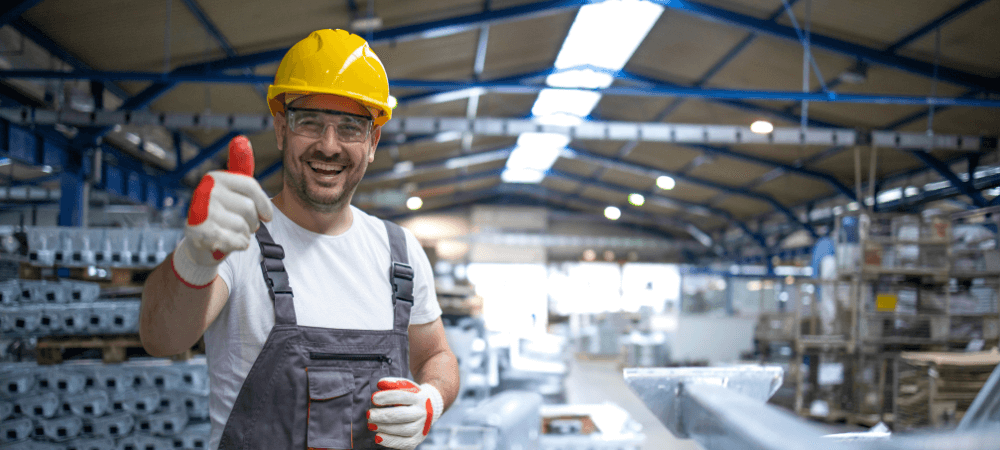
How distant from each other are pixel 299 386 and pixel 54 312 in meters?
3.97

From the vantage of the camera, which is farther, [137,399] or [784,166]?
[784,166]

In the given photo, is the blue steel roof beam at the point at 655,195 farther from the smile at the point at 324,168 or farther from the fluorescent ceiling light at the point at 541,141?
the smile at the point at 324,168

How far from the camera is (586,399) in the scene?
993 centimetres

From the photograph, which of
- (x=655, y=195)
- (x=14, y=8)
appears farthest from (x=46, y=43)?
(x=655, y=195)

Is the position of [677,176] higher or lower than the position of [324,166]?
higher

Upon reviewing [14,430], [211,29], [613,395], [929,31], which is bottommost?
[613,395]

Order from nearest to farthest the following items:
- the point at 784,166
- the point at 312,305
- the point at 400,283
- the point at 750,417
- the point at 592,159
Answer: the point at 750,417, the point at 312,305, the point at 400,283, the point at 784,166, the point at 592,159

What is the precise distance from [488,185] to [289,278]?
20.1 meters

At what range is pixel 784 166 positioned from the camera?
43.5 feet

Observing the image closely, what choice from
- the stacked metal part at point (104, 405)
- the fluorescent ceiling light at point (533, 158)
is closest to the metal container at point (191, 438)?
the stacked metal part at point (104, 405)

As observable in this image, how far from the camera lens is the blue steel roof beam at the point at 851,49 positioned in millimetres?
7625

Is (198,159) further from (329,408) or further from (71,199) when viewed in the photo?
(329,408)

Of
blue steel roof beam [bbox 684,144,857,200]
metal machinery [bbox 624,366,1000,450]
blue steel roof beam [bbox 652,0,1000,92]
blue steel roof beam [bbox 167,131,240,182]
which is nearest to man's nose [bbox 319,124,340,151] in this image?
metal machinery [bbox 624,366,1000,450]

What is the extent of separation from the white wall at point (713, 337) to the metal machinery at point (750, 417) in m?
10.9
